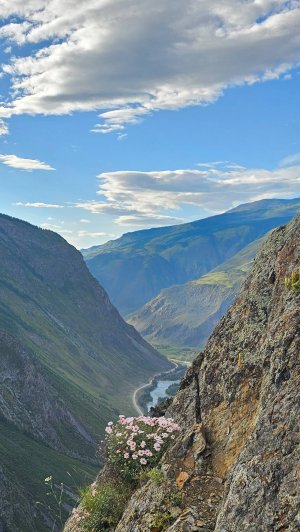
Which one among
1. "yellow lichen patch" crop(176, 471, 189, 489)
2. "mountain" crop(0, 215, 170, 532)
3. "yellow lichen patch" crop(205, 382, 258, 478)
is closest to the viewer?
"yellow lichen patch" crop(176, 471, 189, 489)

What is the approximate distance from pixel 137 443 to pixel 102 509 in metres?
1.88

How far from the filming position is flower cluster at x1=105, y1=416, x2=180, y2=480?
1250cm

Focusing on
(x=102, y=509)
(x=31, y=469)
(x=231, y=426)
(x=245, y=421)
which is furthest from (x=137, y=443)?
(x=31, y=469)

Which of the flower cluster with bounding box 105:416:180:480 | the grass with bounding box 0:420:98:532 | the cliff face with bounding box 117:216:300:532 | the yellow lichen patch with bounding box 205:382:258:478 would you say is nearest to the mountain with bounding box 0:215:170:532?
the grass with bounding box 0:420:98:532

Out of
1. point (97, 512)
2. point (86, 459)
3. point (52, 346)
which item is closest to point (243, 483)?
point (97, 512)

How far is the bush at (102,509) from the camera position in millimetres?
11992

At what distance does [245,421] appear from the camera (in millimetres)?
11695

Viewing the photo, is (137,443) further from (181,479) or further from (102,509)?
(181,479)

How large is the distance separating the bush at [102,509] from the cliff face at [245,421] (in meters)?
0.68

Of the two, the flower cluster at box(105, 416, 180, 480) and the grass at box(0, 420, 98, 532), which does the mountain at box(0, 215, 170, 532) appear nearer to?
the grass at box(0, 420, 98, 532)

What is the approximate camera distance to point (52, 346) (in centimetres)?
17675

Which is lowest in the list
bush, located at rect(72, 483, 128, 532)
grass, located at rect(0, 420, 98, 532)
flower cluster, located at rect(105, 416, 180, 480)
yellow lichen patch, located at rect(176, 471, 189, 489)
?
grass, located at rect(0, 420, 98, 532)

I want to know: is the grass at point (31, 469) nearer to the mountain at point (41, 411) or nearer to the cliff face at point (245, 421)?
the mountain at point (41, 411)

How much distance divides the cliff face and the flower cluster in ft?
1.48
